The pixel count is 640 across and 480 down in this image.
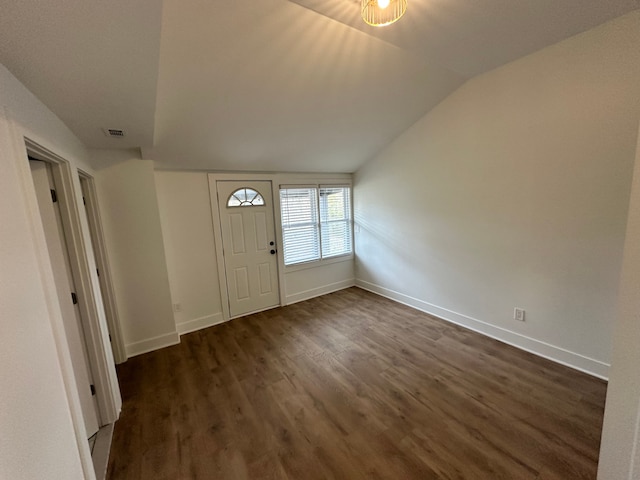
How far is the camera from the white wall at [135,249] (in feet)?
8.82

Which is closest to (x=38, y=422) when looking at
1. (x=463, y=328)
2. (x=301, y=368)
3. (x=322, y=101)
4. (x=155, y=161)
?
(x=301, y=368)

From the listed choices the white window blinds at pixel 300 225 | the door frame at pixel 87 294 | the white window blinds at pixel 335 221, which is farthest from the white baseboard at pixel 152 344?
the white window blinds at pixel 335 221

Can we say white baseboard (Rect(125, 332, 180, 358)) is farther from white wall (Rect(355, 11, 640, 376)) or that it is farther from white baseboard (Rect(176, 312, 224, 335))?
white wall (Rect(355, 11, 640, 376))

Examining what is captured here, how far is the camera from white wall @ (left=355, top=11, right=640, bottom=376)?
6.68ft

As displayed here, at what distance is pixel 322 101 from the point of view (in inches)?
103

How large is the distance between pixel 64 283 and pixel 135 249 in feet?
3.78

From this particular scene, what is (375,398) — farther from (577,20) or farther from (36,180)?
(577,20)

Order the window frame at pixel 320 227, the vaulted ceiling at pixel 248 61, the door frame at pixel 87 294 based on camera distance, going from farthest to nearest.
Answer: the window frame at pixel 320 227
the door frame at pixel 87 294
the vaulted ceiling at pixel 248 61

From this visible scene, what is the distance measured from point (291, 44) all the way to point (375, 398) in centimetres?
284

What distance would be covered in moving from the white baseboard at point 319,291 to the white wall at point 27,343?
2.99 meters

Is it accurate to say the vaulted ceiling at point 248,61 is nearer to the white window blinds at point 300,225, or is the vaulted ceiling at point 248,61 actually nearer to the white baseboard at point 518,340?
the white window blinds at point 300,225

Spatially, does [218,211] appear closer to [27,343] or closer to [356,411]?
[27,343]

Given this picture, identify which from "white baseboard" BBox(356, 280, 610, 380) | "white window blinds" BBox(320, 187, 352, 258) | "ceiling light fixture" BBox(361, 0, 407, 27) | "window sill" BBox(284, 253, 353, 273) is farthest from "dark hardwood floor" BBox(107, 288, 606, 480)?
"ceiling light fixture" BBox(361, 0, 407, 27)

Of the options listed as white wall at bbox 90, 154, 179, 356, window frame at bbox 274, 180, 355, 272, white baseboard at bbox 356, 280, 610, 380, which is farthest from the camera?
window frame at bbox 274, 180, 355, 272
